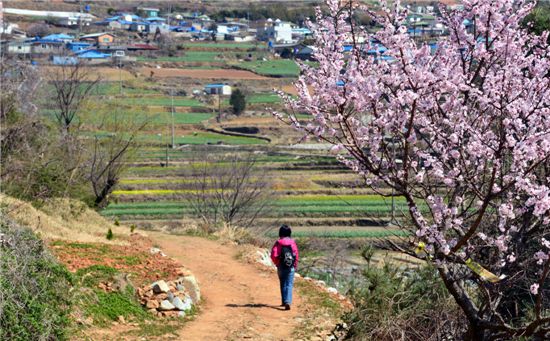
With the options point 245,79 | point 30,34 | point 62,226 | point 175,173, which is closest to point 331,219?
point 175,173

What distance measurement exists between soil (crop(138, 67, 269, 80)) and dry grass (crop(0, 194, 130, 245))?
65245 mm

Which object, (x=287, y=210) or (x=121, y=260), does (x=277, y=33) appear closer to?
(x=287, y=210)

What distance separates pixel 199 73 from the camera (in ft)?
301

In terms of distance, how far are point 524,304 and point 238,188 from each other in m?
21.5

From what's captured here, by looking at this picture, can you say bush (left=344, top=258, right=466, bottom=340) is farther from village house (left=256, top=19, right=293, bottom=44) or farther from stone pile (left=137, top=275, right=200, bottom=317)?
village house (left=256, top=19, right=293, bottom=44)

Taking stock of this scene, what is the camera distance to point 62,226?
742 inches

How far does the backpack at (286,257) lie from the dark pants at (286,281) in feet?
0.26

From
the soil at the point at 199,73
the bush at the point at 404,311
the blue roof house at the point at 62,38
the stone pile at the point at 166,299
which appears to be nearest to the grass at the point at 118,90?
the soil at the point at 199,73

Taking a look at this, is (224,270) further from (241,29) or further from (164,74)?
(241,29)

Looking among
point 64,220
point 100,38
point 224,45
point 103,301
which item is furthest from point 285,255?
point 224,45

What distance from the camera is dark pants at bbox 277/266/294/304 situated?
12328mm

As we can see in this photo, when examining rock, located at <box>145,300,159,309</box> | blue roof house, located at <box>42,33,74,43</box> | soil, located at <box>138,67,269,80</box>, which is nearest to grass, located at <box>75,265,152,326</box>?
rock, located at <box>145,300,159,309</box>

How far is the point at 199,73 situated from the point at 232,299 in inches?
3139

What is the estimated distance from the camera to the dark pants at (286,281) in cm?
1233
